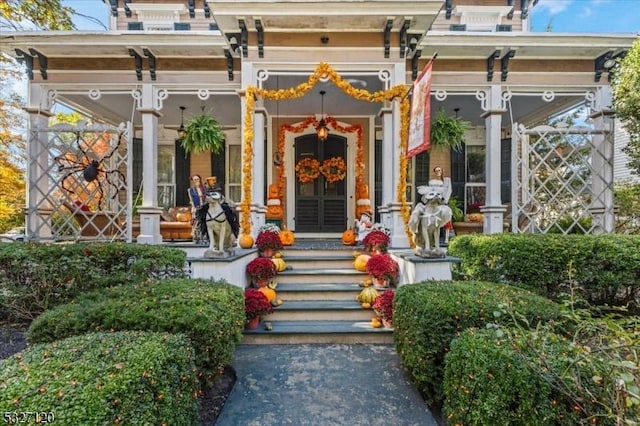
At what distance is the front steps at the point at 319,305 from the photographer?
3.89 metres

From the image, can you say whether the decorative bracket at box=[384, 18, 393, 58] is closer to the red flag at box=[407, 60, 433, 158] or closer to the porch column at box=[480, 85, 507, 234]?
the red flag at box=[407, 60, 433, 158]

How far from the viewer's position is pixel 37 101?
20.0 ft

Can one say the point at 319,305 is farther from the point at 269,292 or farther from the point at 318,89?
the point at 318,89

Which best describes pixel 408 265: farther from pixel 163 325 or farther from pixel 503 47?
pixel 503 47

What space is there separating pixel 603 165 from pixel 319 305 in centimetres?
579

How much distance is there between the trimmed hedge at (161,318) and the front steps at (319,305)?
130 centimetres

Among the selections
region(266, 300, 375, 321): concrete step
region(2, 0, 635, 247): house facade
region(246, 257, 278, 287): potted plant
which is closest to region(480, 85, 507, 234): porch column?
region(2, 0, 635, 247): house facade

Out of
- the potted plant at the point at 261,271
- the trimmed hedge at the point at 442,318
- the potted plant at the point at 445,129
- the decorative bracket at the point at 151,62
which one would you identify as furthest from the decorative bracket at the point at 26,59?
the potted plant at the point at 445,129

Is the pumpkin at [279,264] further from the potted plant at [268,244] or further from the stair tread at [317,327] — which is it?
the stair tread at [317,327]

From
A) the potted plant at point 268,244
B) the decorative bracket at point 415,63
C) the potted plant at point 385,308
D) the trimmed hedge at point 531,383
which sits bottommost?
the potted plant at point 385,308

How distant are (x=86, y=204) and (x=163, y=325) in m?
5.28

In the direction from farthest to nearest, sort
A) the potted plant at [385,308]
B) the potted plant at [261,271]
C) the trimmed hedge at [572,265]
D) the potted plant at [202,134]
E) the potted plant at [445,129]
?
the potted plant at [445,129]
the potted plant at [202,134]
the potted plant at [261,271]
the trimmed hedge at [572,265]
the potted plant at [385,308]

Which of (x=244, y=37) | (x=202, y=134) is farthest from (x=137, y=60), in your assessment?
(x=244, y=37)

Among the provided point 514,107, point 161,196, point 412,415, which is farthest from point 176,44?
point 514,107
